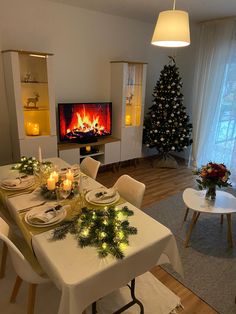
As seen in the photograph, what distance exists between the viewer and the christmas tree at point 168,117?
433cm

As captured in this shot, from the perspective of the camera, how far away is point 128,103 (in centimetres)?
446

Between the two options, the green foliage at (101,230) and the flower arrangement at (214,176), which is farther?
the flower arrangement at (214,176)

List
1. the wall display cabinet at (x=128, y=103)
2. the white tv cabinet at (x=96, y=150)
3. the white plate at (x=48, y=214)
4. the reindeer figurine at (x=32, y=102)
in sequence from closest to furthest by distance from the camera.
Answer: the white plate at (x=48, y=214) → the reindeer figurine at (x=32, y=102) → the white tv cabinet at (x=96, y=150) → the wall display cabinet at (x=128, y=103)

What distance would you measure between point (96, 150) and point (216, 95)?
92.7 inches

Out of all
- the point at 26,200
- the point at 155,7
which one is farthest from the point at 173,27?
the point at 155,7

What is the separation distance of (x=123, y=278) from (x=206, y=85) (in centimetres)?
398

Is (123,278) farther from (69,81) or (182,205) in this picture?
(69,81)

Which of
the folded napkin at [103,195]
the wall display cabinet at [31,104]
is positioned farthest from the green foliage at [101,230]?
the wall display cabinet at [31,104]

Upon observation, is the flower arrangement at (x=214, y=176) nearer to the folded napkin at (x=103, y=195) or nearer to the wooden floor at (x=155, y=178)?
the wooden floor at (x=155, y=178)

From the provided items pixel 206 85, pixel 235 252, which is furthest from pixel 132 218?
pixel 206 85

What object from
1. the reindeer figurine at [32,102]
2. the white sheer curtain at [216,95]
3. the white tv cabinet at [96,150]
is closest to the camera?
the reindeer figurine at [32,102]

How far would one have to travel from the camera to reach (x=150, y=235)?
57.2 inches

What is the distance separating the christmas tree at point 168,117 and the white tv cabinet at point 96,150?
71 cm

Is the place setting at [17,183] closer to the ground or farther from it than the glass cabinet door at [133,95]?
closer to the ground
